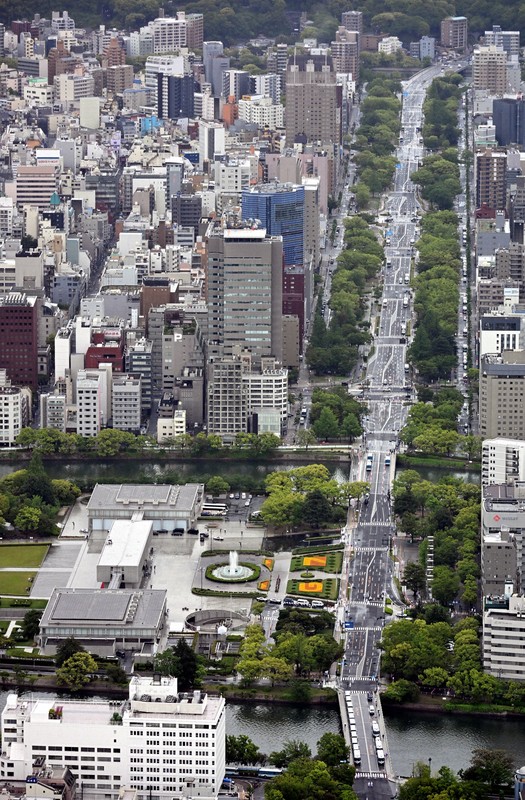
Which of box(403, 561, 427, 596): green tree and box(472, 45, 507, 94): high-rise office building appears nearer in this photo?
box(403, 561, 427, 596): green tree

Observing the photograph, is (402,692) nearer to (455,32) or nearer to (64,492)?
(64,492)

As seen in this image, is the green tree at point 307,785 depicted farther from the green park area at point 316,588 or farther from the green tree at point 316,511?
the green tree at point 316,511

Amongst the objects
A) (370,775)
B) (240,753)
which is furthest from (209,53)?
(370,775)

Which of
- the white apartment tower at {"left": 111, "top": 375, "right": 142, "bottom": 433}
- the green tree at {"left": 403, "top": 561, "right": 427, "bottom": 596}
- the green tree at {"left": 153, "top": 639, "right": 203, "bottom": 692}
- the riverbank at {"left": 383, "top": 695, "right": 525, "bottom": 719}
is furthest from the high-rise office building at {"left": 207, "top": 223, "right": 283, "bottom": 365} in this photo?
the riverbank at {"left": 383, "top": 695, "right": 525, "bottom": 719}

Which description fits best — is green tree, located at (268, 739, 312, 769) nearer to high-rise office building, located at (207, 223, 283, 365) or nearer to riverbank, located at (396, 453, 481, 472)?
riverbank, located at (396, 453, 481, 472)

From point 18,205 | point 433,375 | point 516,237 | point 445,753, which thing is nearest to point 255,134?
point 18,205

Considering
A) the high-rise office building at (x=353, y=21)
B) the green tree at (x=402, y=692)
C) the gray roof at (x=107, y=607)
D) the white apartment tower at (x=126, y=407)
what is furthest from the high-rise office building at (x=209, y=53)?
the green tree at (x=402, y=692)

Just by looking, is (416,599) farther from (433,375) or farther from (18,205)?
(18,205)
